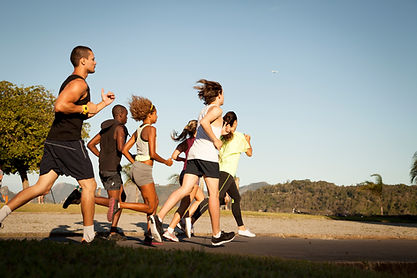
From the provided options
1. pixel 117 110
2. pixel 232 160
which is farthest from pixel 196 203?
pixel 117 110

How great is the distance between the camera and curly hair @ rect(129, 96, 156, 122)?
674cm

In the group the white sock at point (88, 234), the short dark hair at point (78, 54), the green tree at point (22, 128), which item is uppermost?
the green tree at point (22, 128)

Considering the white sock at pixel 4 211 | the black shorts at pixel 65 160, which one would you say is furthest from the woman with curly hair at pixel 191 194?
the white sock at pixel 4 211

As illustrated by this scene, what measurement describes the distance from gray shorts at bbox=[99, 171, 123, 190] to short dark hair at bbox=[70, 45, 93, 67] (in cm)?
234

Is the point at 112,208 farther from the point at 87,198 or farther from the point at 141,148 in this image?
the point at 87,198

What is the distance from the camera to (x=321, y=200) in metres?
131

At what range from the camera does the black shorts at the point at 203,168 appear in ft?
19.9

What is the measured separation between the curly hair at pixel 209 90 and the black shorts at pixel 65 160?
2.03 metres

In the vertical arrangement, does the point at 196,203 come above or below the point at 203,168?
below

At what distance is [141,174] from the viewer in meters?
6.61

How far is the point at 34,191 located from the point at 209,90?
2.79 meters

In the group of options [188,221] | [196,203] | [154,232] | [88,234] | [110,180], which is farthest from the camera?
[196,203]

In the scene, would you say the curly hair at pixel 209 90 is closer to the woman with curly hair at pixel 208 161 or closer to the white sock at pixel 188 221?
the woman with curly hair at pixel 208 161

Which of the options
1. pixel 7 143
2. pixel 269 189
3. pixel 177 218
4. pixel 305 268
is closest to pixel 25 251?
pixel 305 268
